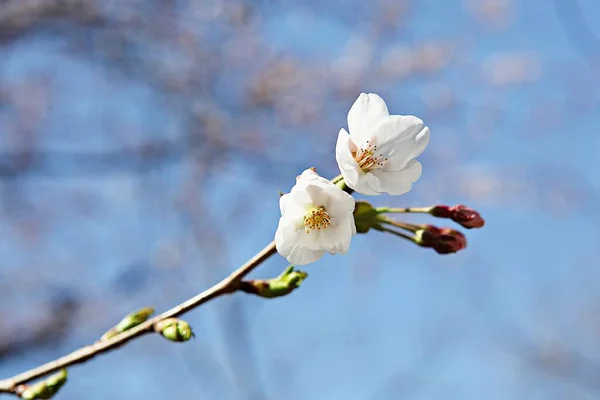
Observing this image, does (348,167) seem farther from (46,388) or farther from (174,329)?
(46,388)

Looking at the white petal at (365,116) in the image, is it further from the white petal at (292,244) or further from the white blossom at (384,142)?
the white petal at (292,244)

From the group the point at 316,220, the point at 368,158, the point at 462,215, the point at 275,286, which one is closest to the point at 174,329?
the point at 275,286

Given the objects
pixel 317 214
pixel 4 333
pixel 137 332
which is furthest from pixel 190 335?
pixel 4 333

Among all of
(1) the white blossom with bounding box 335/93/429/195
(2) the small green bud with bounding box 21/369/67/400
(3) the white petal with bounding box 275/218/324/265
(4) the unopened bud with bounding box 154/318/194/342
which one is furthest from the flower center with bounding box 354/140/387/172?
(2) the small green bud with bounding box 21/369/67/400

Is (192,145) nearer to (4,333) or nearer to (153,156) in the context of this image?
(153,156)

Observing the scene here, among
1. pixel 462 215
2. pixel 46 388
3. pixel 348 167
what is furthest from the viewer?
pixel 462 215

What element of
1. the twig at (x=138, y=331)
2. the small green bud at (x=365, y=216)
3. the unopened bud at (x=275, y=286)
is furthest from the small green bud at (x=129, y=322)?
the small green bud at (x=365, y=216)
